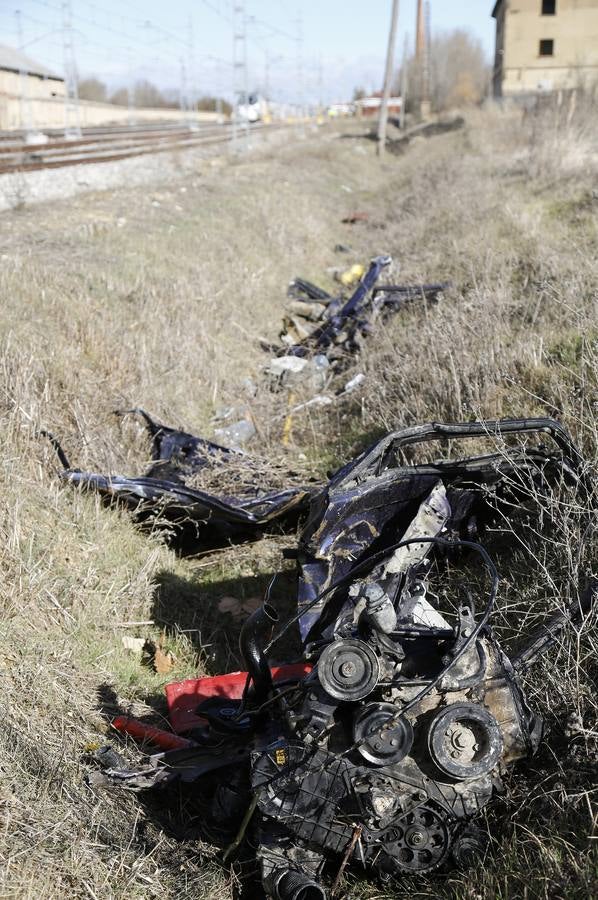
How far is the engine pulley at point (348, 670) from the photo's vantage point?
2.92 m

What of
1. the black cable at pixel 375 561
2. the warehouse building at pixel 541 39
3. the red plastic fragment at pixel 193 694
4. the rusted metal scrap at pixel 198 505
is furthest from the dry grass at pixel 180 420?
the warehouse building at pixel 541 39

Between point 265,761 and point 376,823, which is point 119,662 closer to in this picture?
point 265,761

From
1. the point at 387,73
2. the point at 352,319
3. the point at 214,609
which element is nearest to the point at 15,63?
the point at 387,73

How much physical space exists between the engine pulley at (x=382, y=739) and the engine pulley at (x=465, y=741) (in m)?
0.09

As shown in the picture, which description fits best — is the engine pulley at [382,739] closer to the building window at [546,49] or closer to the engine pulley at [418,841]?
the engine pulley at [418,841]

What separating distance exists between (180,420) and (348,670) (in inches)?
185

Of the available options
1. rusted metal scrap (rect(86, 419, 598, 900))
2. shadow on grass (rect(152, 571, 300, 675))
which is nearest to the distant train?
shadow on grass (rect(152, 571, 300, 675))

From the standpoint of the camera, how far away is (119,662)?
4500 mm

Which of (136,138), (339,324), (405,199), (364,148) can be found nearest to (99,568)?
(339,324)

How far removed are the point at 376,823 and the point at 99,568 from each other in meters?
2.59

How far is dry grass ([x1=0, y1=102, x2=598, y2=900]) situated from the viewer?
3084 millimetres

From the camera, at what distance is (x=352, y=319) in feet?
32.0

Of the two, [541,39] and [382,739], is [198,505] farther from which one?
[541,39]

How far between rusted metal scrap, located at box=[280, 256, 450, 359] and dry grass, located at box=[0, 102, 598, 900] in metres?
0.33
